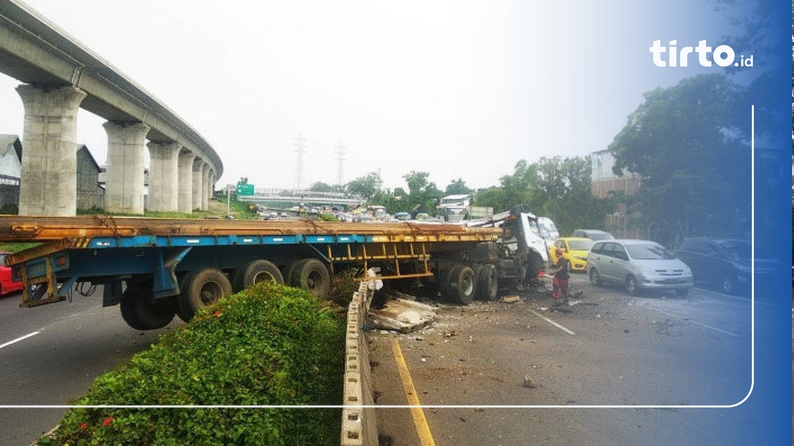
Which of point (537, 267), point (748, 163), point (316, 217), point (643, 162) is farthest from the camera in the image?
point (537, 267)

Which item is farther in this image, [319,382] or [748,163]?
[319,382]

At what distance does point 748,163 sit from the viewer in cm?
284

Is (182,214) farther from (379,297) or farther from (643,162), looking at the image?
(643,162)

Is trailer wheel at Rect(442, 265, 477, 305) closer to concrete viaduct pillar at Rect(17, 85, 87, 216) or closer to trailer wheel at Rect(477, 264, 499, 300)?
trailer wheel at Rect(477, 264, 499, 300)

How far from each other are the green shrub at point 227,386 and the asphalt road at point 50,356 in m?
0.43

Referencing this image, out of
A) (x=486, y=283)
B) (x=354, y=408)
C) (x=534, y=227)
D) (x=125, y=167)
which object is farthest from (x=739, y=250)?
(x=486, y=283)

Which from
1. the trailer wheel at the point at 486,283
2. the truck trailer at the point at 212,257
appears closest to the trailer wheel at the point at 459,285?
the truck trailer at the point at 212,257

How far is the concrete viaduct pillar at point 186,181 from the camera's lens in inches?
Answer: 250

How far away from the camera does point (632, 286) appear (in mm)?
4121

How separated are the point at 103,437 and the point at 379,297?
6.61m

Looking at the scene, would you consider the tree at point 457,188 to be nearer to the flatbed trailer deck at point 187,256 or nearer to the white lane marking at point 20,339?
the flatbed trailer deck at point 187,256

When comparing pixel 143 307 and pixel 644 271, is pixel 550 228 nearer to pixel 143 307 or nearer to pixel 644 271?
pixel 644 271

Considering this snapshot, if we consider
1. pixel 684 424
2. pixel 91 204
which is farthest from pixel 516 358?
pixel 91 204

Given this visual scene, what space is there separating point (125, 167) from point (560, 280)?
7251 mm
